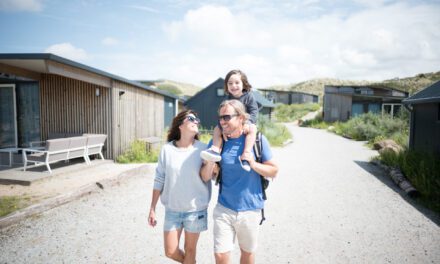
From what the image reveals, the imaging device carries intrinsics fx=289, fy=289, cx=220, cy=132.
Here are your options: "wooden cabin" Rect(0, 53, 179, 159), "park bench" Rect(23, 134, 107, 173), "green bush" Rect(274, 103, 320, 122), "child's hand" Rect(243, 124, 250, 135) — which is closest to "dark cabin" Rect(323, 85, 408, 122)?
"green bush" Rect(274, 103, 320, 122)

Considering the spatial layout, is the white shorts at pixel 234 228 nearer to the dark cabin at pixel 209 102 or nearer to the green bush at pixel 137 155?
the green bush at pixel 137 155

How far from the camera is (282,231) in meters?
4.71

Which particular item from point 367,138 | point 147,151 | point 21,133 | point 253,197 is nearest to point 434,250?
point 253,197

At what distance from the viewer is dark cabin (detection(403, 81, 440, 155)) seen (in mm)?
9023

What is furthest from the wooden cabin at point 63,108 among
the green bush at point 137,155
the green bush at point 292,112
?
the green bush at point 292,112

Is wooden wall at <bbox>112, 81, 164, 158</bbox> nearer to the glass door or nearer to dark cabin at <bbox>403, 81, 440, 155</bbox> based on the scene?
the glass door

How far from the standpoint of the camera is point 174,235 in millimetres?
2617

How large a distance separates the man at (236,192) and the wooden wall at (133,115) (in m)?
8.62

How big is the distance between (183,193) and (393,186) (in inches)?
287

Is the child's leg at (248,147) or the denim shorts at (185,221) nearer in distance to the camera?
the child's leg at (248,147)

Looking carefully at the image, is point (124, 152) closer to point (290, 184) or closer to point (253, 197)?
point (290, 184)

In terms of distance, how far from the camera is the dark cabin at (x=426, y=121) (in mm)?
9023

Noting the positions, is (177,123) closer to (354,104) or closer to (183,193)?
(183,193)

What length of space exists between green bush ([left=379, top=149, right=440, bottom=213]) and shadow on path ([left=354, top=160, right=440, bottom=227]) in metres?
0.19
